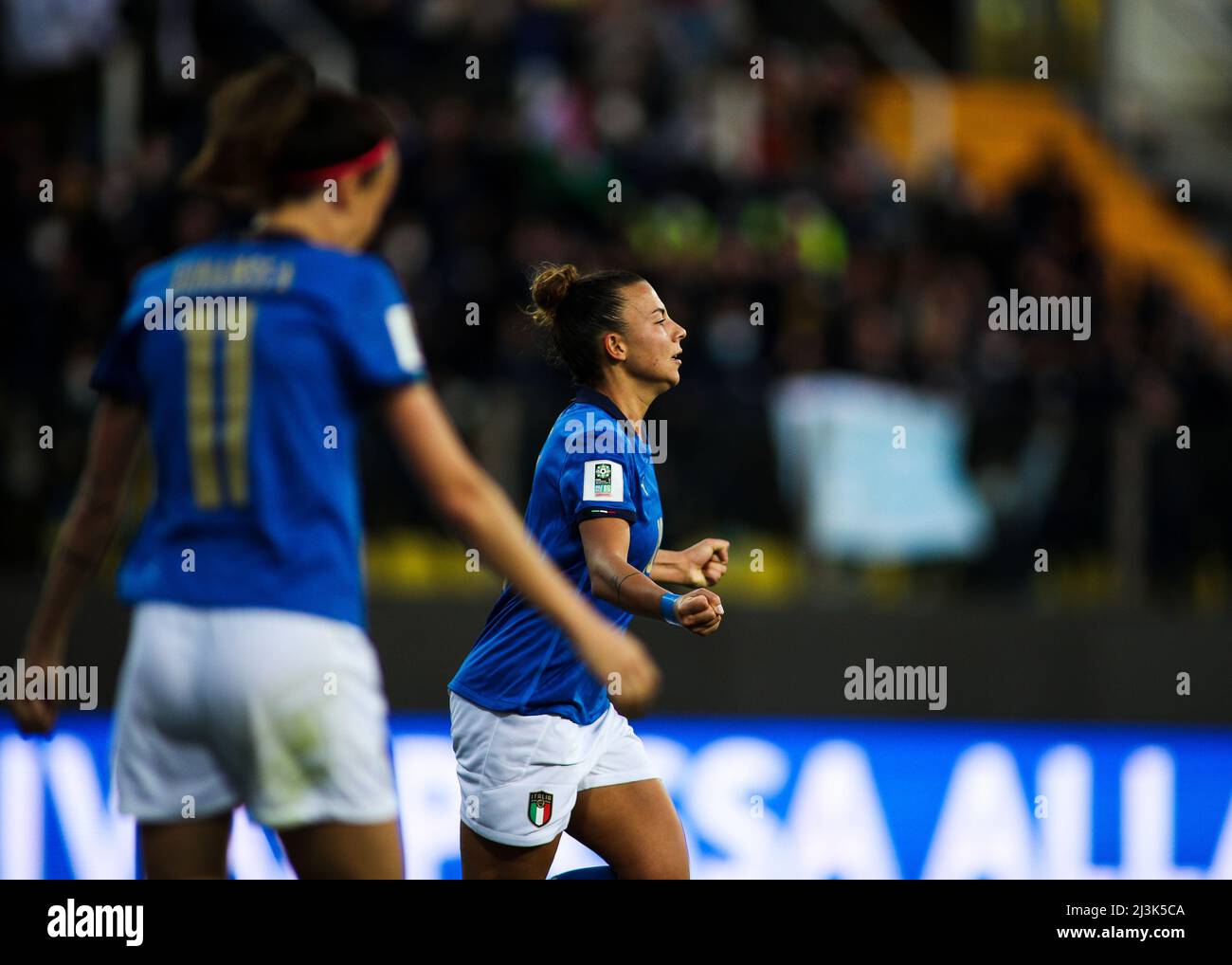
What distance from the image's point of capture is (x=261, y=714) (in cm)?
297

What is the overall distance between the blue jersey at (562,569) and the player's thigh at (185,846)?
3.57 ft

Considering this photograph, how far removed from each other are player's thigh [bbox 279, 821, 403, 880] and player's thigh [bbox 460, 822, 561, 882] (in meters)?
1.13

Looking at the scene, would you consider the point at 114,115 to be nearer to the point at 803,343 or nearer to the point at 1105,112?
the point at 803,343

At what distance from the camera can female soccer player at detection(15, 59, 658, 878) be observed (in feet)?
9.78

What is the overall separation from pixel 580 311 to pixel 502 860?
1324 millimetres

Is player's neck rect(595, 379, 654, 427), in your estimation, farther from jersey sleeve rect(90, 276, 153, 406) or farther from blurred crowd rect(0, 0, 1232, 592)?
blurred crowd rect(0, 0, 1232, 592)

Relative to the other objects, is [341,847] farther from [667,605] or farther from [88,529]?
[667,605]

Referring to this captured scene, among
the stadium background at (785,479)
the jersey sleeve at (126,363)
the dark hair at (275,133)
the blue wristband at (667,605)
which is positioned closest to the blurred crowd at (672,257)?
the stadium background at (785,479)

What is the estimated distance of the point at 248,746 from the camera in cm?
300

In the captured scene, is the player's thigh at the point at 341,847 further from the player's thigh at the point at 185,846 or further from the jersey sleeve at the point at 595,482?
the jersey sleeve at the point at 595,482

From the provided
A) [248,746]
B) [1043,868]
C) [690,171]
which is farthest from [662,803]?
[690,171]

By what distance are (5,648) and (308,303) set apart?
622cm

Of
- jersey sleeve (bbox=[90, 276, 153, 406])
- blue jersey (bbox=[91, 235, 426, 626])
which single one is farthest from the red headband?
jersey sleeve (bbox=[90, 276, 153, 406])

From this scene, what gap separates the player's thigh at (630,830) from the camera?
4.29 meters
